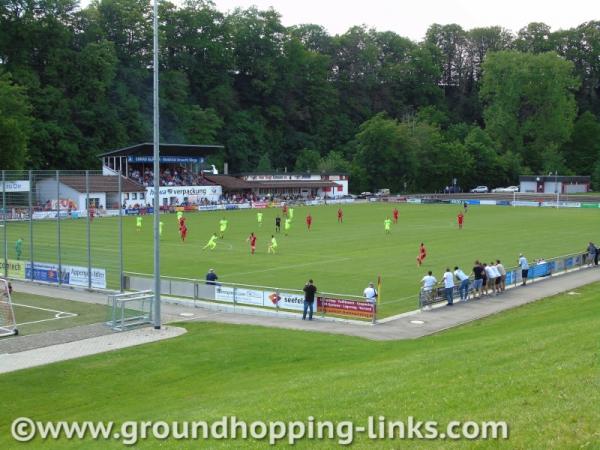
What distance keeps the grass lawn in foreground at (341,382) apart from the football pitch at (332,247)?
22.0 feet

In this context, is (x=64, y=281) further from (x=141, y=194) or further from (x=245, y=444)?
(x=141, y=194)

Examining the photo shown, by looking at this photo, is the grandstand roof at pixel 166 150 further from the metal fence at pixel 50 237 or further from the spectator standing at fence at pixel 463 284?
the spectator standing at fence at pixel 463 284

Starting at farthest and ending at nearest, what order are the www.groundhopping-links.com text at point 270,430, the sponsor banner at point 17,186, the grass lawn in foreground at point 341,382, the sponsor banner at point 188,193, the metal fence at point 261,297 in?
the sponsor banner at point 188,193 → the sponsor banner at point 17,186 → the metal fence at point 261,297 → the grass lawn in foreground at point 341,382 → the www.groundhopping-links.com text at point 270,430

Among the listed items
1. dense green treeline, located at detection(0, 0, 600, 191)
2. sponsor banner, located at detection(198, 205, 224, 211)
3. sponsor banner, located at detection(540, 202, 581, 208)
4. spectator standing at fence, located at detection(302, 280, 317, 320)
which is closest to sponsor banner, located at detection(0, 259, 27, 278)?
spectator standing at fence, located at detection(302, 280, 317, 320)

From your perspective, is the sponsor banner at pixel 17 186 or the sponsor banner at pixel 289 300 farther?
the sponsor banner at pixel 17 186

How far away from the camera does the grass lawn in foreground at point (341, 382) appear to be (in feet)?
32.2

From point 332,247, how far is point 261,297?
19.3 m

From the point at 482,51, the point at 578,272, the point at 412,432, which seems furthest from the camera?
the point at 482,51

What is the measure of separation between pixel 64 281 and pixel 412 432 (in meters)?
26.0

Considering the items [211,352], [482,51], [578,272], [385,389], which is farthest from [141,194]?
[482,51]

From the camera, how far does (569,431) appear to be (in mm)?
8602

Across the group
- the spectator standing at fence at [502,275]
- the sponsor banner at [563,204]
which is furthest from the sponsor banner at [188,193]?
the spectator standing at fence at [502,275]

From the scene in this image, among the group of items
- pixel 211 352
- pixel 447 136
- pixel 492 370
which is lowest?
pixel 211 352

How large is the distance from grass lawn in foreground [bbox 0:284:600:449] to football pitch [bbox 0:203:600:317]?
6716 mm
